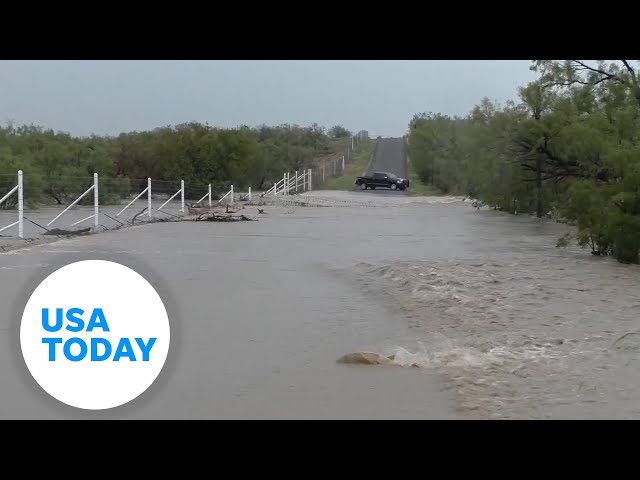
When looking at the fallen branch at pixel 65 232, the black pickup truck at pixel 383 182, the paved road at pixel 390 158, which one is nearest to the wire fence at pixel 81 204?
the fallen branch at pixel 65 232

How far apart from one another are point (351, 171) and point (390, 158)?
13.0 m

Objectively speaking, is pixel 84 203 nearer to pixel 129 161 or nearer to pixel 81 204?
pixel 81 204

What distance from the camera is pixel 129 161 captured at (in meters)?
52.8

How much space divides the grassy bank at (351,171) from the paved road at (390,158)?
978mm

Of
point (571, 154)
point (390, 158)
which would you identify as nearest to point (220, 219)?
point (571, 154)

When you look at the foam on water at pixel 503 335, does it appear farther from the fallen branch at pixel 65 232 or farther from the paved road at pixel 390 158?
the paved road at pixel 390 158

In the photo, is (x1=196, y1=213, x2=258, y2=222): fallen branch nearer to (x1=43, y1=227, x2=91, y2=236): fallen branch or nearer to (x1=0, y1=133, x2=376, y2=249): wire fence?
(x1=0, y1=133, x2=376, y2=249): wire fence

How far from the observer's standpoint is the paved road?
81562mm

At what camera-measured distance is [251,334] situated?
29.6 feet

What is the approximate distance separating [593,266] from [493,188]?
18.1 meters

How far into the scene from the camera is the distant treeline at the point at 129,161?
34.8 meters

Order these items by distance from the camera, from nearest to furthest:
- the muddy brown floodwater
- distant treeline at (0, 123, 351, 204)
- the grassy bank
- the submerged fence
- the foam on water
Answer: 1. the muddy brown floodwater
2. the foam on water
3. the submerged fence
4. distant treeline at (0, 123, 351, 204)
5. the grassy bank

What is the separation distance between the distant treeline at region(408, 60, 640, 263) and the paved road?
40699 millimetres

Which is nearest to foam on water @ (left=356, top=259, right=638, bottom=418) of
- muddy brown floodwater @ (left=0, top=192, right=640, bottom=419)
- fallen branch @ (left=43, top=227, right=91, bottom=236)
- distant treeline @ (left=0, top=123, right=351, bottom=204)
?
muddy brown floodwater @ (left=0, top=192, right=640, bottom=419)
